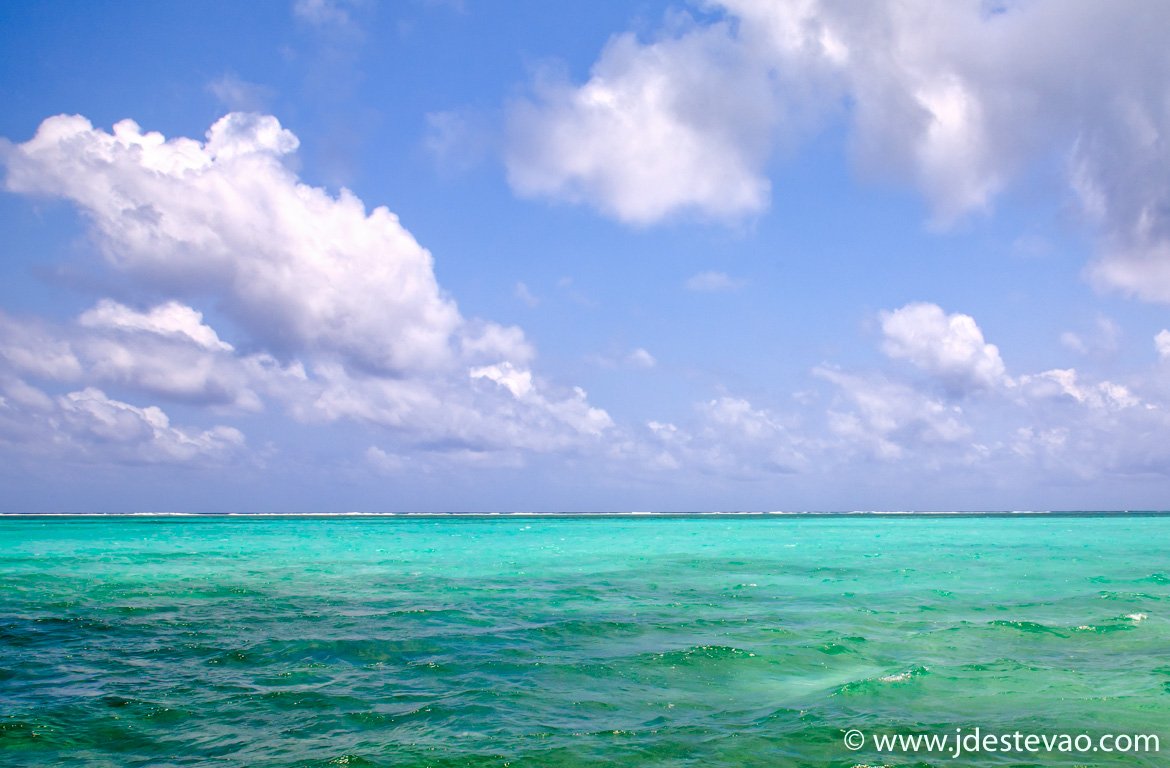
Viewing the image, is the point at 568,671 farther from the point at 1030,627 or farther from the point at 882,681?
the point at 1030,627

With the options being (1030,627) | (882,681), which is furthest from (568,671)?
(1030,627)

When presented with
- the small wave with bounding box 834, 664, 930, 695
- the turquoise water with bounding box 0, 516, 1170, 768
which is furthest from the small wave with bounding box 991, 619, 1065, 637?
the small wave with bounding box 834, 664, 930, 695

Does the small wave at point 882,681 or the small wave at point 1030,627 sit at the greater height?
the small wave at point 882,681

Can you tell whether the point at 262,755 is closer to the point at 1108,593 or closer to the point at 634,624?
the point at 634,624

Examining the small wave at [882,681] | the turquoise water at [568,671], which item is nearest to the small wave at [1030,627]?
the turquoise water at [568,671]

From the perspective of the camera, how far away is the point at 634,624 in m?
19.8

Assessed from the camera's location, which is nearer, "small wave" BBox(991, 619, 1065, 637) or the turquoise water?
the turquoise water

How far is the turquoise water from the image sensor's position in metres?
10.2

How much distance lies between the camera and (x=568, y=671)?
47.5 ft

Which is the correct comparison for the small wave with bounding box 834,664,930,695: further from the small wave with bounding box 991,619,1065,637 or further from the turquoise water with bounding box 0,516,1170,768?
the small wave with bounding box 991,619,1065,637

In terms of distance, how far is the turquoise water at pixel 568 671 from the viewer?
10164 millimetres

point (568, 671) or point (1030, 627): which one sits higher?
point (568, 671)

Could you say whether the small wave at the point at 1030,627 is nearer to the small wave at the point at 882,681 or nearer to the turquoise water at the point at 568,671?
the turquoise water at the point at 568,671

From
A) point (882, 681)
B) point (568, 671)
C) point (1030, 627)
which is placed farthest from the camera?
point (1030, 627)
